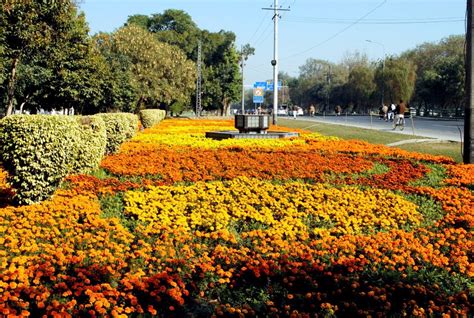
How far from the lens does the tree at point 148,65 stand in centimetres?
4766

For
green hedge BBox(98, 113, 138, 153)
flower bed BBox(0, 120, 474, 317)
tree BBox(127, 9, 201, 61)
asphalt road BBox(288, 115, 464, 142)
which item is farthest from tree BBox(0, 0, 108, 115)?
tree BBox(127, 9, 201, 61)

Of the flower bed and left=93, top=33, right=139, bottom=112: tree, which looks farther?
left=93, top=33, right=139, bottom=112: tree

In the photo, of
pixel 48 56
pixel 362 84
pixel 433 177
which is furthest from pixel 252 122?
pixel 362 84

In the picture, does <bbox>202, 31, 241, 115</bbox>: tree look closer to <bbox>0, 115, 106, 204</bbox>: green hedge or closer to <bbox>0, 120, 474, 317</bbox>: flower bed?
<bbox>0, 120, 474, 317</bbox>: flower bed

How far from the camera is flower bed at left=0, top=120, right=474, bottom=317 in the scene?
4.81 metres

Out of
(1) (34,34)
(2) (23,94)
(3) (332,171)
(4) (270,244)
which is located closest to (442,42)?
(2) (23,94)

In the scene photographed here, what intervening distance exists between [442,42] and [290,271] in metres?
87.7

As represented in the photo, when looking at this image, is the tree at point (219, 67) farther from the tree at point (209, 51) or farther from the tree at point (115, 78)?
the tree at point (115, 78)

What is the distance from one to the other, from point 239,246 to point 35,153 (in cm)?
309

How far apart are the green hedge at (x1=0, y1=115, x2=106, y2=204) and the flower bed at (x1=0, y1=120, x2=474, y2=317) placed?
0.84 ft

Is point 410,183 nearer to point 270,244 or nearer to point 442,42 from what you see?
point 270,244

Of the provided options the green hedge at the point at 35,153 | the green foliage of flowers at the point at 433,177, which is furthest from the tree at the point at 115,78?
the green hedge at the point at 35,153

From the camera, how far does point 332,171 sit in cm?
1162

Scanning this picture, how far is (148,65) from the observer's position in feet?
162
